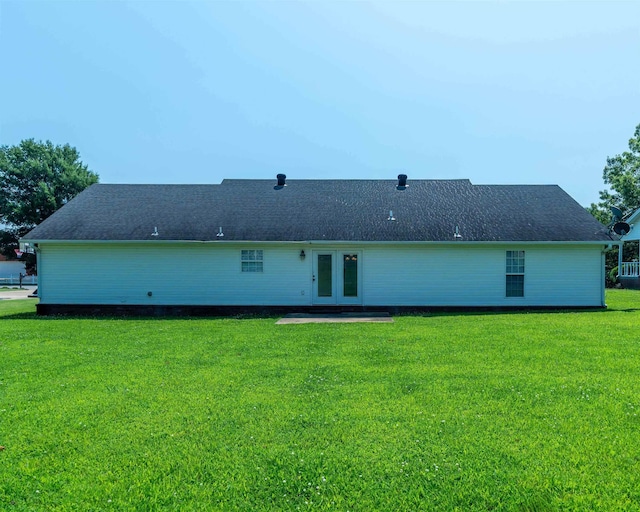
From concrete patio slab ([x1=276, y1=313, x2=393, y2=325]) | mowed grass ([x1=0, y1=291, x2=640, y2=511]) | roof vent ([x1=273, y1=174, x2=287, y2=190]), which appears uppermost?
roof vent ([x1=273, y1=174, x2=287, y2=190])

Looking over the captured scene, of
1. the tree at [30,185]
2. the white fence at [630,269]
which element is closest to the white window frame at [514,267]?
the white fence at [630,269]

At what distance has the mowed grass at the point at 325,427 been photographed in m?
3.20

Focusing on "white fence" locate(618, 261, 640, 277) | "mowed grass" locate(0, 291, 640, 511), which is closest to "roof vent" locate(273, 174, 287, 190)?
"mowed grass" locate(0, 291, 640, 511)

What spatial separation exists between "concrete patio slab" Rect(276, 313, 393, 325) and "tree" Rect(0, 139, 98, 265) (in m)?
36.7

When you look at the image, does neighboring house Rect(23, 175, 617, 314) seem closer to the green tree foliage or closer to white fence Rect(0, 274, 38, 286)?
the green tree foliage

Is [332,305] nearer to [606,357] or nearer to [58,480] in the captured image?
[606,357]

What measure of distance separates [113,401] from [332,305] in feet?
33.3

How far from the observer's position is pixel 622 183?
34938 millimetres

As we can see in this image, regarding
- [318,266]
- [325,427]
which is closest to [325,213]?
[318,266]

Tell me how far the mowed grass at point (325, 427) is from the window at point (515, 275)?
675cm

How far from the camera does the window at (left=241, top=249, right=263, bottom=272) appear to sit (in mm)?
15078

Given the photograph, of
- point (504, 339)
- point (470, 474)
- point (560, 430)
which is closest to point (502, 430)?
point (560, 430)

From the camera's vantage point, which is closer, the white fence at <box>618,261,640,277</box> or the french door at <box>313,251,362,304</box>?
the french door at <box>313,251,362,304</box>

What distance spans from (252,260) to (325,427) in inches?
439
